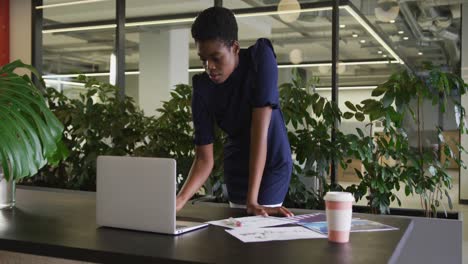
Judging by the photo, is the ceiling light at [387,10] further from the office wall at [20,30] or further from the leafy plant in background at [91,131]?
the office wall at [20,30]

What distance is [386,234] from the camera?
1377 millimetres

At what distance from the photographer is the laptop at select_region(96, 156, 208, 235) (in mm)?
1348

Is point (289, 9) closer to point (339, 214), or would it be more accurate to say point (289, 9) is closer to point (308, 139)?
point (308, 139)

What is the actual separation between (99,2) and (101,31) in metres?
0.31

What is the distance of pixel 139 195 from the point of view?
54.8 inches

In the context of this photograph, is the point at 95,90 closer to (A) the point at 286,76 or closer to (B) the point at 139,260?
(A) the point at 286,76

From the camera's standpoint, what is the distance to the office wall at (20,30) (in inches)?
239

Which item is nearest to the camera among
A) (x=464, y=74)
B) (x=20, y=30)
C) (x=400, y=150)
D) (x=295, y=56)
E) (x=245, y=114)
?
(x=245, y=114)

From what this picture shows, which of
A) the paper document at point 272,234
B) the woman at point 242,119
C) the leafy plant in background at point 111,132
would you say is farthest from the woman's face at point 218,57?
the leafy plant in background at point 111,132

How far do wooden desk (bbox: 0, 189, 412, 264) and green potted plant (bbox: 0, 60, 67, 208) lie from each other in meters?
0.17

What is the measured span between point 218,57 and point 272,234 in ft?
2.50

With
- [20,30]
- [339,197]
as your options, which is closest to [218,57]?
[339,197]

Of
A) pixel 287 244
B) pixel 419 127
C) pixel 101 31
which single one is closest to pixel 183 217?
pixel 287 244

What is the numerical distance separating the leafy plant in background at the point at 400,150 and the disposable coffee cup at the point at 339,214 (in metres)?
2.36
